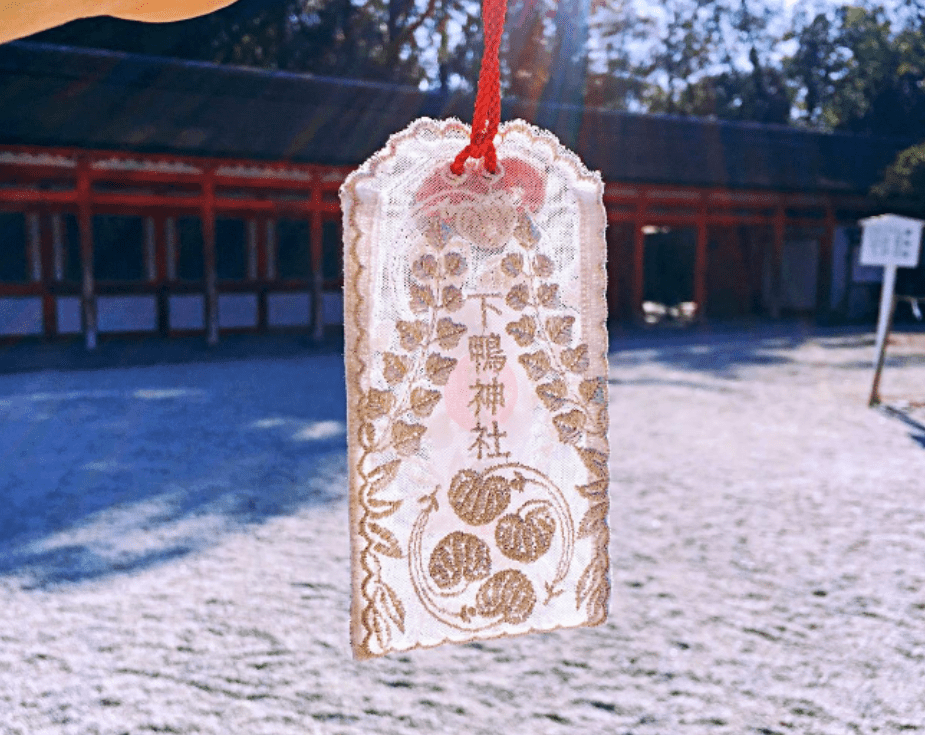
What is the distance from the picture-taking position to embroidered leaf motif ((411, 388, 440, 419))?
79 cm

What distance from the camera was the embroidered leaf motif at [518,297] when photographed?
817mm

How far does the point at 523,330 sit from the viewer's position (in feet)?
2.69

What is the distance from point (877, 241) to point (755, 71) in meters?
21.5

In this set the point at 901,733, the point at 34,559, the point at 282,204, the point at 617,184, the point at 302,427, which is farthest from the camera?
the point at 617,184

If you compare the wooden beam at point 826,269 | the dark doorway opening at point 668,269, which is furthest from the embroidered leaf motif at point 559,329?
the dark doorway opening at point 668,269

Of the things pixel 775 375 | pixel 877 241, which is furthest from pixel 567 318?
pixel 775 375

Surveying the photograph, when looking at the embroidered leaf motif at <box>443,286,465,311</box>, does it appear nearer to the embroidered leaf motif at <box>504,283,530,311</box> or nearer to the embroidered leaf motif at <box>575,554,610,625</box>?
the embroidered leaf motif at <box>504,283,530,311</box>

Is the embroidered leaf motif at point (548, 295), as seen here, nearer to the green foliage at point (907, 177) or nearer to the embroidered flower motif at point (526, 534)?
the embroidered flower motif at point (526, 534)

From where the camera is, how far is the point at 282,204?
11375mm

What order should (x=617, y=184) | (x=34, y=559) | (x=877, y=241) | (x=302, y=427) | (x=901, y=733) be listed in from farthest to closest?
(x=617, y=184)
(x=877, y=241)
(x=302, y=427)
(x=34, y=559)
(x=901, y=733)

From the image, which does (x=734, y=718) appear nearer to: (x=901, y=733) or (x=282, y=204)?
(x=901, y=733)

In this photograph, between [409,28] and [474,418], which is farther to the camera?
[409,28]

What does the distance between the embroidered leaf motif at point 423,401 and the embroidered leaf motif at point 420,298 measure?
0.24ft

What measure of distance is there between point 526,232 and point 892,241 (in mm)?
7504
